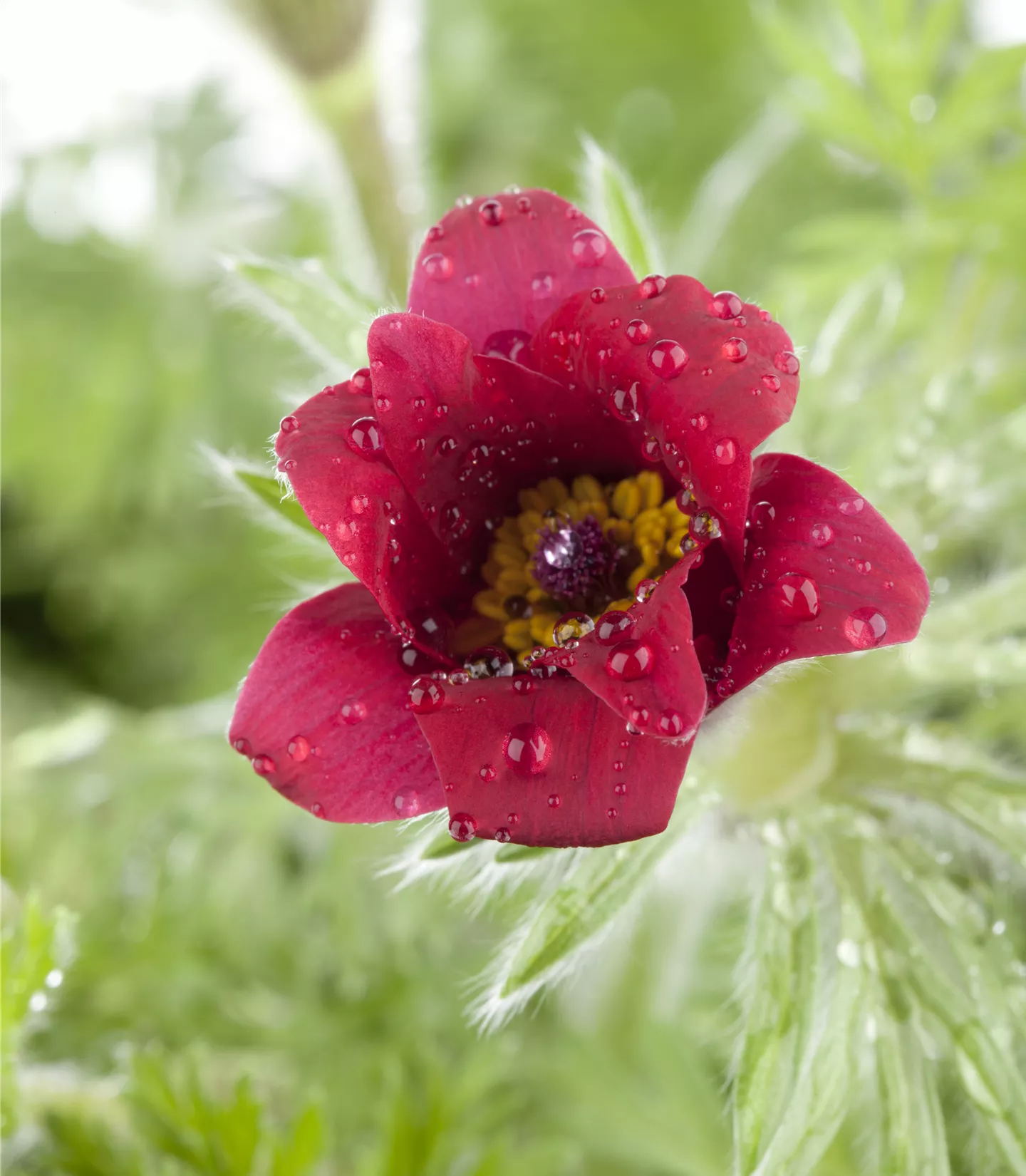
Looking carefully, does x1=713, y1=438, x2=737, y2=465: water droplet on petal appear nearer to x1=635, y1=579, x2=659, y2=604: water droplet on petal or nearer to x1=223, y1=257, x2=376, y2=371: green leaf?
x1=635, y1=579, x2=659, y2=604: water droplet on petal

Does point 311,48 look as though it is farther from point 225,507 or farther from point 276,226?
point 225,507

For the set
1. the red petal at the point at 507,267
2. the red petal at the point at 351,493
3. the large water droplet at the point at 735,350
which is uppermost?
the red petal at the point at 507,267

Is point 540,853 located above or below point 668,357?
below

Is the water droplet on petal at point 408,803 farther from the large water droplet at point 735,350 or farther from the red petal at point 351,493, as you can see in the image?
the large water droplet at point 735,350

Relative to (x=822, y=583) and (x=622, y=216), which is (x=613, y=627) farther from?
(x=622, y=216)

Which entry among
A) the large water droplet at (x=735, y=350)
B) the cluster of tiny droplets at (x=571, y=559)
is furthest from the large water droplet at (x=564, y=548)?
the large water droplet at (x=735, y=350)

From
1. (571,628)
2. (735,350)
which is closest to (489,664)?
(571,628)
